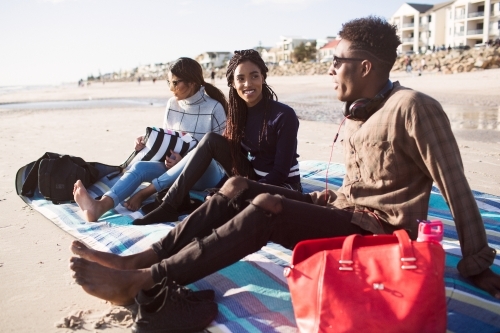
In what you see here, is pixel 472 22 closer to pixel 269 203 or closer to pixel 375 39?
pixel 375 39

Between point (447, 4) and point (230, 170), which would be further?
point (447, 4)

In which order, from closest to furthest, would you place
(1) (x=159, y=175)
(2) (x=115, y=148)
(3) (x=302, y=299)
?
(3) (x=302, y=299) < (1) (x=159, y=175) < (2) (x=115, y=148)

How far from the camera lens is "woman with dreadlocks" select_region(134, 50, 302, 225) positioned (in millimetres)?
3648

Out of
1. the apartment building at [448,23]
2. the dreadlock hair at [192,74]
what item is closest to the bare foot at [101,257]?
the dreadlock hair at [192,74]

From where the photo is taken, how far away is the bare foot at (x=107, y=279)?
235 cm

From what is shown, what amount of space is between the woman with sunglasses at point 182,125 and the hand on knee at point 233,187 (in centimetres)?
144

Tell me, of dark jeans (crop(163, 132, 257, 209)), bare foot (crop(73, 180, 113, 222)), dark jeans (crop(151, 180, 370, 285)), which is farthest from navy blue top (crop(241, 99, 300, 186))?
bare foot (crop(73, 180, 113, 222))

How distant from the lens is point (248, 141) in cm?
382

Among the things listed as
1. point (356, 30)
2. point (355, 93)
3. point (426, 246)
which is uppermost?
point (356, 30)

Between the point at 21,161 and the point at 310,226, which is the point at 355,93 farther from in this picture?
the point at 21,161

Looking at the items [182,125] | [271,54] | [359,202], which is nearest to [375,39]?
[359,202]

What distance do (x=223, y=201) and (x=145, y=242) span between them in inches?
42.1

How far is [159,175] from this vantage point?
4430 millimetres

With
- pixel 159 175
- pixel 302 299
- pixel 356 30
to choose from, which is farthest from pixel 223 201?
pixel 159 175
